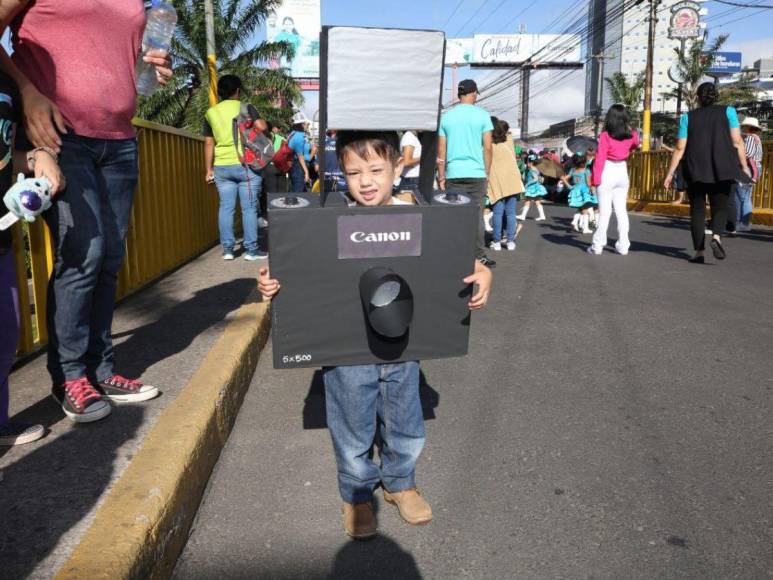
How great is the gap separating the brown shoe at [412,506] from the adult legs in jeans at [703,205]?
6657mm

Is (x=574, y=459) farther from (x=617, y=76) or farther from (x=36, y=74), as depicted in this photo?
(x=617, y=76)

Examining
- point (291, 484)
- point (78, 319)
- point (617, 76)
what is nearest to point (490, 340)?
point (291, 484)

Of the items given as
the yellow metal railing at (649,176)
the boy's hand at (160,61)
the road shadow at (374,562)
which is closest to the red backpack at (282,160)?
the boy's hand at (160,61)

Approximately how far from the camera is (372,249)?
7.45ft

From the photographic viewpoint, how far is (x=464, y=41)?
96.2m

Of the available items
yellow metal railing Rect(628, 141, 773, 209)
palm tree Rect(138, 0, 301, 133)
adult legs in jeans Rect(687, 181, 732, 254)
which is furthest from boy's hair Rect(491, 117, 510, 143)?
palm tree Rect(138, 0, 301, 133)

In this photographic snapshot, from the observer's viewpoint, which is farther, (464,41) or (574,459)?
(464,41)

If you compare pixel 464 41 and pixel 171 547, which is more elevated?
pixel 464 41

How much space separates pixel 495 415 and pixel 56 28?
8.39 feet

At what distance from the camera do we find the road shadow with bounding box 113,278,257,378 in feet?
12.3

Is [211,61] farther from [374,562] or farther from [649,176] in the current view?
[649,176]

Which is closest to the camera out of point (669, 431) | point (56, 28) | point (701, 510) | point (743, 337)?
point (701, 510)

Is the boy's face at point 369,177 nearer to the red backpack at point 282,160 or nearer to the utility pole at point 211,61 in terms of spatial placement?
the red backpack at point 282,160

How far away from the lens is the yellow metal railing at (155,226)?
3.91 m
